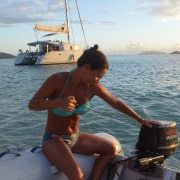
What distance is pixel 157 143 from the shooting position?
3586 mm

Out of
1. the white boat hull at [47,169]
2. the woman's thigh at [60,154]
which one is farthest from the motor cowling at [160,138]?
the woman's thigh at [60,154]

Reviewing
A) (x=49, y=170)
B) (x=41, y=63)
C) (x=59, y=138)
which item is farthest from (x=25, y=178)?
(x=41, y=63)

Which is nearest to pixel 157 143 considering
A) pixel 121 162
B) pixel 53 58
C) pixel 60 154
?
pixel 121 162

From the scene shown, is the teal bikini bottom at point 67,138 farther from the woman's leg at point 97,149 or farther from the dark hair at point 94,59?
the dark hair at point 94,59

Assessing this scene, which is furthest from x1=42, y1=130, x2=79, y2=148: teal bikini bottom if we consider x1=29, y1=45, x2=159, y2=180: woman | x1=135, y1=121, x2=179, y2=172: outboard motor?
x1=135, y1=121, x2=179, y2=172: outboard motor

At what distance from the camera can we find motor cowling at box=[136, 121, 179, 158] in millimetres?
3586

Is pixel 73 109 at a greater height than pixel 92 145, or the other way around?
pixel 73 109

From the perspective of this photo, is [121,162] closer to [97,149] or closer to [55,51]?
[97,149]

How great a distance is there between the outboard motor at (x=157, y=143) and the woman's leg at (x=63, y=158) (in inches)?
27.6

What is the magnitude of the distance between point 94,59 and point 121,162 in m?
1.22

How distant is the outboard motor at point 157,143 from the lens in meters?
3.56

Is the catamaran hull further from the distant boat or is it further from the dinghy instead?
the dinghy

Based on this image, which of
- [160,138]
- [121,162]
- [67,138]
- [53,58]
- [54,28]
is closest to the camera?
[67,138]

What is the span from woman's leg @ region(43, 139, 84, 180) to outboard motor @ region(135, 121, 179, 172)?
70 cm
